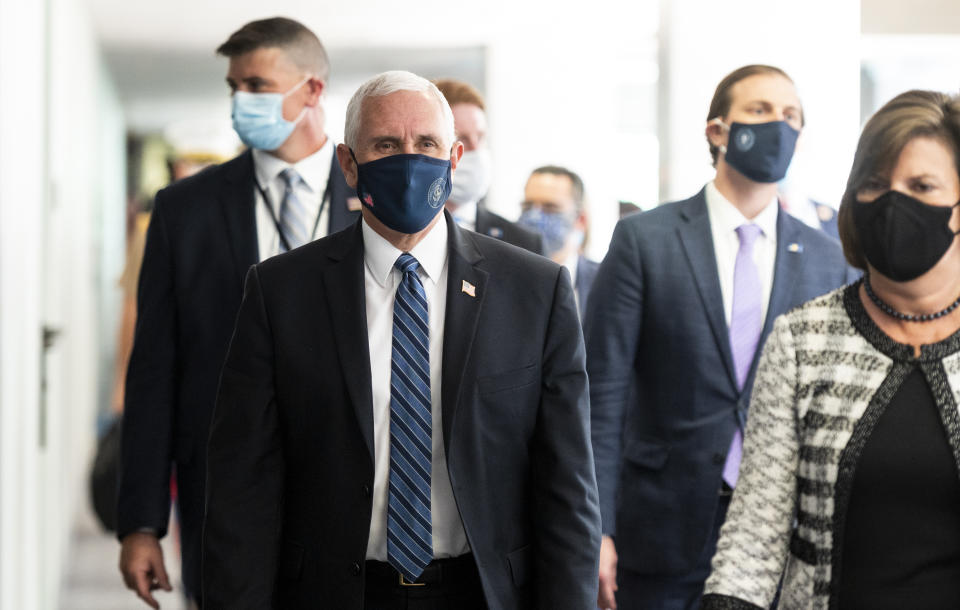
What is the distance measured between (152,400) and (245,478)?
891 millimetres

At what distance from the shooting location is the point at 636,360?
337 centimetres

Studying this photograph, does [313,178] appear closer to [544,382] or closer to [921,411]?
[544,382]

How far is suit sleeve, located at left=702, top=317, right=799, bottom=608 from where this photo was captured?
2.20 meters

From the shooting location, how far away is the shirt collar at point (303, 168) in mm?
3227

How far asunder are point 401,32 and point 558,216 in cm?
593

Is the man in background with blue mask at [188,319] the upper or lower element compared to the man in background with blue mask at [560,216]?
lower

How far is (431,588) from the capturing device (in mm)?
2230

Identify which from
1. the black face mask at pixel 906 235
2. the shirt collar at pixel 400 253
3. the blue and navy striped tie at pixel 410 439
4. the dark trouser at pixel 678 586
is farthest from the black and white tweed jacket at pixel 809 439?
the dark trouser at pixel 678 586

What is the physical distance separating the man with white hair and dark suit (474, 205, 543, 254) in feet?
4.48

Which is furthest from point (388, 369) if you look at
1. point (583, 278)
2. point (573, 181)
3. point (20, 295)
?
point (573, 181)

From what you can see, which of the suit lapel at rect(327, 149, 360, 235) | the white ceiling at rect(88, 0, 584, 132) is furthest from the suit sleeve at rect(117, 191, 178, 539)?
the white ceiling at rect(88, 0, 584, 132)

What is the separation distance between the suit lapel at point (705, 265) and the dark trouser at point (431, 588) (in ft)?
3.85

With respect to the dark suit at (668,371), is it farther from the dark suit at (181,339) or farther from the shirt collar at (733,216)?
the dark suit at (181,339)

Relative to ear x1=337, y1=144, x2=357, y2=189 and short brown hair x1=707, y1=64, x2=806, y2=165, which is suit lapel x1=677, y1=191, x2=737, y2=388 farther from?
ear x1=337, y1=144, x2=357, y2=189
